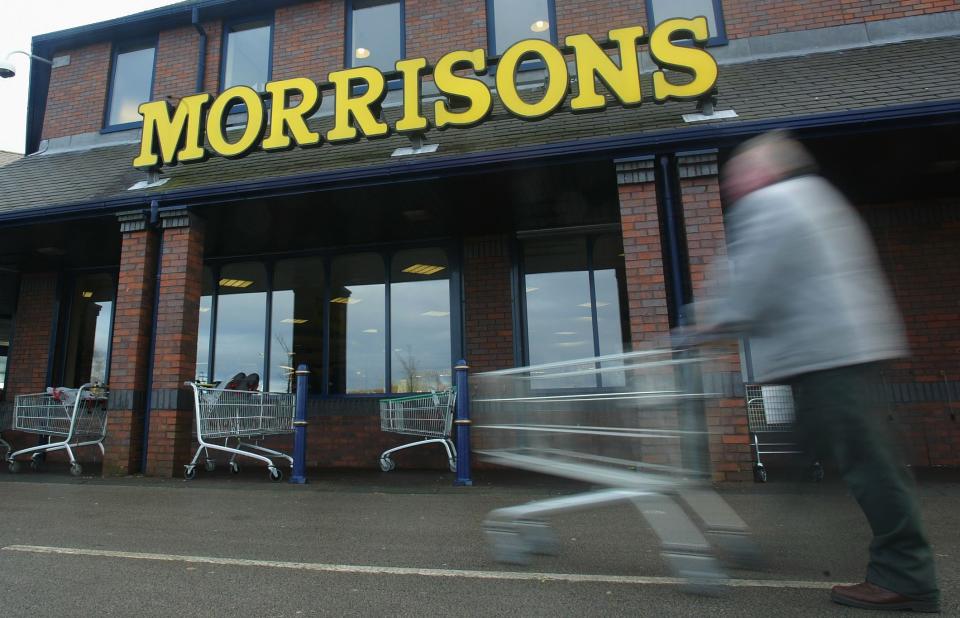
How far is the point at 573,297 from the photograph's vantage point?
8.80 m

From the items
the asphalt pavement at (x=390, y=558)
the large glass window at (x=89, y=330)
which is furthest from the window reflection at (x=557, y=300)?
the large glass window at (x=89, y=330)

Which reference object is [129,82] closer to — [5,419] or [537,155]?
[5,419]

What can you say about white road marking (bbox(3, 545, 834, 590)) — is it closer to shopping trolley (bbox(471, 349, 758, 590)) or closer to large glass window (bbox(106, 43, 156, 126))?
shopping trolley (bbox(471, 349, 758, 590))

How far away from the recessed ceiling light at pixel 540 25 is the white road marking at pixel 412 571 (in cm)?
895

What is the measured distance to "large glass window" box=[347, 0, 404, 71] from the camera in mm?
10383

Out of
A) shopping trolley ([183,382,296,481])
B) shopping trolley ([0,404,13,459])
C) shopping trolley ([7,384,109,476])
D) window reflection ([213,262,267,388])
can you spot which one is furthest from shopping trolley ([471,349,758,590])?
shopping trolley ([0,404,13,459])

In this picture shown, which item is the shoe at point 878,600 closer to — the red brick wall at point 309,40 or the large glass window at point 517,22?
the large glass window at point 517,22

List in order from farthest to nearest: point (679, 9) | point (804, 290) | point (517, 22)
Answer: point (517, 22) → point (679, 9) → point (804, 290)

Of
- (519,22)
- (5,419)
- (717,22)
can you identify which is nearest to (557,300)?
(519,22)

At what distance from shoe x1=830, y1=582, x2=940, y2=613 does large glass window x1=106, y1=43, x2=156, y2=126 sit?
12.5 m

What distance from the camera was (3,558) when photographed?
357 centimetres

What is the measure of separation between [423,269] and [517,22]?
176 inches

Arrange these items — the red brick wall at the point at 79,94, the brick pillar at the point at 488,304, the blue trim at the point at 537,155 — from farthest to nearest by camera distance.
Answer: the red brick wall at the point at 79,94, the brick pillar at the point at 488,304, the blue trim at the point at 537,155

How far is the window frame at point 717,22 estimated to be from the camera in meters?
8.97
